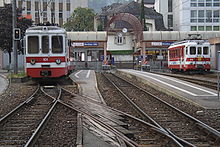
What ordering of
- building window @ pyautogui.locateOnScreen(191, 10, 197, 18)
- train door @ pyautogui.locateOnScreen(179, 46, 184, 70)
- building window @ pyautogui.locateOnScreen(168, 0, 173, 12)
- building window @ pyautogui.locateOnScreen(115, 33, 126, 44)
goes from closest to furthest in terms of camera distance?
1. train door @ pyautogui.locateOnScreen(179, 46, 184, 70)
2. building window @ pyautogui.locateOnScreen(115, 33, 126, 44)
3. building window @ pyautogui.locateOnScreen(191, 10, 197, 18)
4. building window @ pyautogui.locateOnScreen(168, 0, 173, 12)

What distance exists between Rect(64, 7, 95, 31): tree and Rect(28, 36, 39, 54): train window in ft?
180

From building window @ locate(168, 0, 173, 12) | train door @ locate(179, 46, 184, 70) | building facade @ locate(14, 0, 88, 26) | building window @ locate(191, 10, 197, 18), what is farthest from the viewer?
building facade @ locate(14, 0, 88, 26)

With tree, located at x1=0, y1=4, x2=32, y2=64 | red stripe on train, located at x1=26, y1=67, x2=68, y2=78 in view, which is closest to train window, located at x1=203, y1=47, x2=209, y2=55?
red stripe on train, located at x1=26, y1=67, x2=68, y2=78

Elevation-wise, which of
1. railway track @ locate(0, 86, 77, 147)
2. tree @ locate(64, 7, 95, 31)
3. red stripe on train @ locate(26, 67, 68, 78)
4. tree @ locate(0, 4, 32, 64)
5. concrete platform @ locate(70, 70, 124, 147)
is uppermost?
tree @ locate(64, 7, 95, 31)

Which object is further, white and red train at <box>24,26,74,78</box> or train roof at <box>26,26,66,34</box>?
train roof at <box>26,26,66,34</box>

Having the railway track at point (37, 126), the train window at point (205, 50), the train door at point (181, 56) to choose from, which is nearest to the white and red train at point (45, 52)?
the railway track at point (37, 126)

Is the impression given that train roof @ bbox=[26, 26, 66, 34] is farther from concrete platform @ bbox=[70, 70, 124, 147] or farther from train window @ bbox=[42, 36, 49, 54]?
concrete platform @ bbox=[70, 70, 124, 147]

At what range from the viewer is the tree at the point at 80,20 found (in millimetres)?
73250

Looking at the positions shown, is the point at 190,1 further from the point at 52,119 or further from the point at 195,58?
the point at 52,119

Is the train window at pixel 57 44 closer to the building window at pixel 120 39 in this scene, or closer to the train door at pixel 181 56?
the train door at pixel 181 56

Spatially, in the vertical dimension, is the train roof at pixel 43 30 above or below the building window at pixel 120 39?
below

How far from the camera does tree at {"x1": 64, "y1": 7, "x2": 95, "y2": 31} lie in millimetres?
73250

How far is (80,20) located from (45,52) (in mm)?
56362

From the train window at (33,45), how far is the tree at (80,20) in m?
54.9
